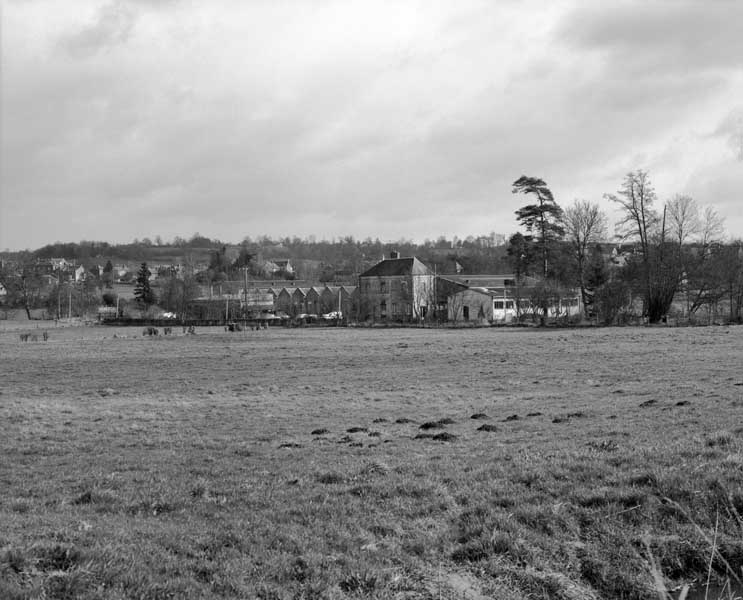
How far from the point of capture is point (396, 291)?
4104 inches

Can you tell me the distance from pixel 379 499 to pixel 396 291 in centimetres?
9629

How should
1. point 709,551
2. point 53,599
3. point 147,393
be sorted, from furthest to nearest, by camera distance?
point 147,393, point 709,551, point 53,599

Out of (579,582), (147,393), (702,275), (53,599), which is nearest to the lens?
(53,599)

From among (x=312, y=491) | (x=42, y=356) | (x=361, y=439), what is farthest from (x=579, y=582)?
(x=42, y=356)

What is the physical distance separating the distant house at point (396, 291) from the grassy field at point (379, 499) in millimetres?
79559

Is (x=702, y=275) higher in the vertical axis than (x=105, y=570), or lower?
higher

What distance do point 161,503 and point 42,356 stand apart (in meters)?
40.6

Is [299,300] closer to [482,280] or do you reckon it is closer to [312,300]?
[312,300]

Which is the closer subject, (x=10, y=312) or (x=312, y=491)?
(x=312, y=491)

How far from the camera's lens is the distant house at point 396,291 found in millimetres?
100000

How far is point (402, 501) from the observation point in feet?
26.2

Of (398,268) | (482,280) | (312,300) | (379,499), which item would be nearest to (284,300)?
(312,300)

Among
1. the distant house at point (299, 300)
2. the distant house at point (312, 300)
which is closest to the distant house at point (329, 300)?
the distant house at point (312, 300)

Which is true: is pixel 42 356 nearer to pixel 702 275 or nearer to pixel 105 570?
pixel 105 570
